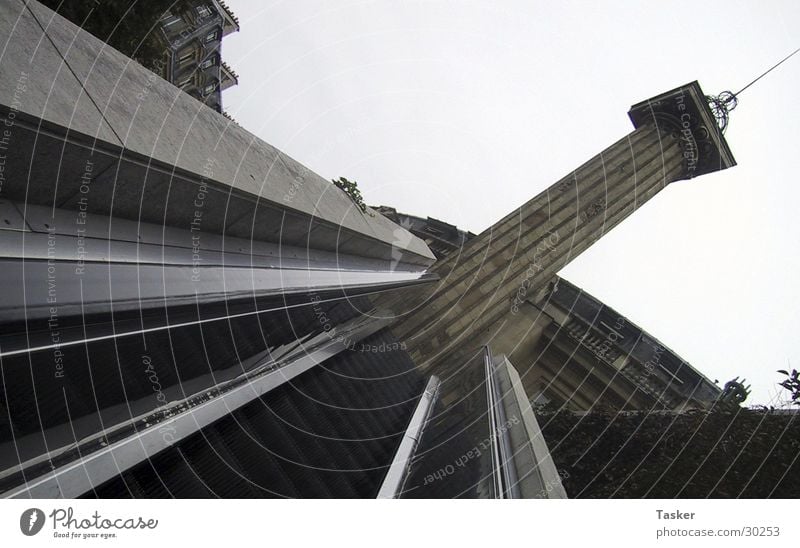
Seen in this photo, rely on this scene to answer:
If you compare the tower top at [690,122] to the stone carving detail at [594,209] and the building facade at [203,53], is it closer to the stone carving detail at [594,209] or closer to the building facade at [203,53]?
the stone carving detail at [594,209]

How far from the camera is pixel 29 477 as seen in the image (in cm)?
154

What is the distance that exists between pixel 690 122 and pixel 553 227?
307 inches

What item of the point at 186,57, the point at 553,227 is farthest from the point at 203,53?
the point at 553,227

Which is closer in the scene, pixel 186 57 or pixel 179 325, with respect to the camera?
pixel 179 325

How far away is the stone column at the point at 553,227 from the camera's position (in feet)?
56.9

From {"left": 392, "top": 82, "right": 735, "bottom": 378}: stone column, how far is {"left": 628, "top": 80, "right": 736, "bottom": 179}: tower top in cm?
4

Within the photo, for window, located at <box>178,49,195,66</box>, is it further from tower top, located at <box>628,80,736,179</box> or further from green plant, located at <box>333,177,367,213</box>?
green plant, located at <box>333,177,367,213</box>

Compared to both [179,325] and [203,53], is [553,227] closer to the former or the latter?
[203,53]

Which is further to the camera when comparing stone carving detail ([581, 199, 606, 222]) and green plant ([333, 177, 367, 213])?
stone carving detail ([581, 199, 606, 222])

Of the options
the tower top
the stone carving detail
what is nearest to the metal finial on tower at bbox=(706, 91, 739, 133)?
the tower top
